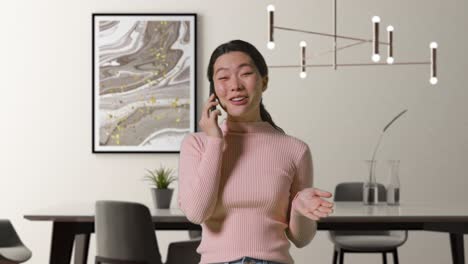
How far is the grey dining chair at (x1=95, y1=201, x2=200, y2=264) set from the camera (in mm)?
3361

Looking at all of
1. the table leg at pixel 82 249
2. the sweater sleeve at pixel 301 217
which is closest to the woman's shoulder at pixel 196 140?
the sweater sleeve at pixel 301 217

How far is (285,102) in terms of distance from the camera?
584cm

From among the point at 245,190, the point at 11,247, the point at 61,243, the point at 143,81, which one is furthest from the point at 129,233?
the point at 143,81

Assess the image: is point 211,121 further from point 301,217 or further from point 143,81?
point 143,81

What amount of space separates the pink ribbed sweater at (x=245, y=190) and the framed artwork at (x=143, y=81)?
4139mm

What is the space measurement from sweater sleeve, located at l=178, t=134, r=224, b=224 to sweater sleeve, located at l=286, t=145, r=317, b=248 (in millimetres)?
166

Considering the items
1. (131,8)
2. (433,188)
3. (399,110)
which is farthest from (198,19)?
(433,188)

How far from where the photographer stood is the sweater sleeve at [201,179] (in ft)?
5.18

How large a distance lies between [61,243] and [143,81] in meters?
2.38

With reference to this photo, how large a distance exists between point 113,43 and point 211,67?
166 inches

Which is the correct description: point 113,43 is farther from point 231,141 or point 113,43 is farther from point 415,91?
point 231,141

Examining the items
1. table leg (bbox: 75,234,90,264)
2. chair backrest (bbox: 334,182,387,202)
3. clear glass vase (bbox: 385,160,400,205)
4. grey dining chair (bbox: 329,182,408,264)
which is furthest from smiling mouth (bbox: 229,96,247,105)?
chair backrest (bbox: 334,182,387,202)

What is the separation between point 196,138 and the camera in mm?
1717

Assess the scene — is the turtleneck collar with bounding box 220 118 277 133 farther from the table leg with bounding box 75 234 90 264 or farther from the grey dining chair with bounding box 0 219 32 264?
the grey dining chair with bounding box 0 219 32 264
